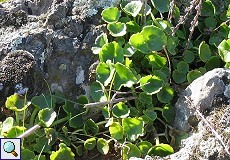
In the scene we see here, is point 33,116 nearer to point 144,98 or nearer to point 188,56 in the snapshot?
point 144,98

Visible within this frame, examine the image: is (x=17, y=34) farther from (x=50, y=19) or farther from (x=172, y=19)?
(x=172, y=19)

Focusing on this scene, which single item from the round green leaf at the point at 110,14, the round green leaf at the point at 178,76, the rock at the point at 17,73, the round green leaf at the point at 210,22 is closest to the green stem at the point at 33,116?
the rock at the point at 17,73

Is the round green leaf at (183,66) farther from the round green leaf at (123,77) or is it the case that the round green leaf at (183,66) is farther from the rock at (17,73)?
the rock at (17,73)

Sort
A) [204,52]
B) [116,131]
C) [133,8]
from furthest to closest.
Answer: [133,8] → [204,52] → [116,131]

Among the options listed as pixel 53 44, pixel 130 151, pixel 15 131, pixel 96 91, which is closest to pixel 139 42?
pixel 96 91

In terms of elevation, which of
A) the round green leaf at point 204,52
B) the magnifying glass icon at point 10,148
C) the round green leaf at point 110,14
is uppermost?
the round green leaf at point 110,14

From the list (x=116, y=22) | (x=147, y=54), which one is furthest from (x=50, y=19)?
(x=147, y=54)

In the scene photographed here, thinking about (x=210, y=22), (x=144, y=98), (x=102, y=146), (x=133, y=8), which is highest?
(x=133, y=8)
